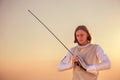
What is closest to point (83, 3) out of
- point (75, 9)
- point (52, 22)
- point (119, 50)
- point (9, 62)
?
point (75, 9)

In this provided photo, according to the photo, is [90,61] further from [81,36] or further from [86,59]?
[81,36]

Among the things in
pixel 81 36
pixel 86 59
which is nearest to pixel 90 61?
pixel 86 59

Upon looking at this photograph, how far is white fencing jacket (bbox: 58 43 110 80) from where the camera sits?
1678 mm

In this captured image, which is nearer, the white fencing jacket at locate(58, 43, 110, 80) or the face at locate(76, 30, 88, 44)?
the white fencing jacket at locate(58, 43, 110, 80)

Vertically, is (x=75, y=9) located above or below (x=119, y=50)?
above

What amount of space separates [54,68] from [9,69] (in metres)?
0.48

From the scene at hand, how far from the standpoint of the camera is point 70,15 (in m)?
2.70

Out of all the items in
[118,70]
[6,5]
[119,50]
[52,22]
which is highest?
[6,5]

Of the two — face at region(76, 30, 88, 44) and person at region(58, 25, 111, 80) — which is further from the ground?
face at region(76, 30, 88, 44)

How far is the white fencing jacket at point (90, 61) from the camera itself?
1678 millimetres

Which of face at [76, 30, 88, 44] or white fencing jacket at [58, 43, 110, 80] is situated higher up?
face at [76, 30, 88, 44]

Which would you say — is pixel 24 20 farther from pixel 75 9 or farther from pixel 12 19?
pixel 75 9

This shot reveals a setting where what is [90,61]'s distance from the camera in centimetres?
177

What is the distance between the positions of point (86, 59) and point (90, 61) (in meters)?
0.03
